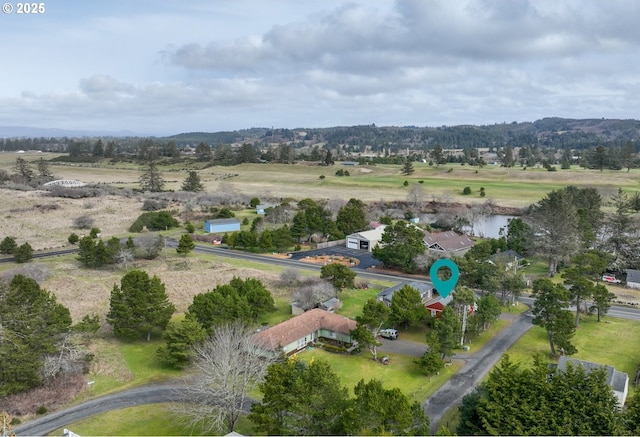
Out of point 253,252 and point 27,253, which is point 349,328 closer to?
point 253,252

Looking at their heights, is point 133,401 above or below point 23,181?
below

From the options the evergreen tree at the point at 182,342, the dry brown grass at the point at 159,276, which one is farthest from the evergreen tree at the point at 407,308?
the evergreen tree at the point at 182,342

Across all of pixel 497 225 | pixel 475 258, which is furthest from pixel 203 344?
pixel 497 225

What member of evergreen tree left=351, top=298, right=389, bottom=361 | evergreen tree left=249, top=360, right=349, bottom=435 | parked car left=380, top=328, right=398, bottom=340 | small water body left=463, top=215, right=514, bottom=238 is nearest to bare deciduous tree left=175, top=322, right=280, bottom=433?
evergreen tree left=249, top=360, right=349, bottom=435

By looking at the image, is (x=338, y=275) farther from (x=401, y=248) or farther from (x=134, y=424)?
(x=134, y=424)

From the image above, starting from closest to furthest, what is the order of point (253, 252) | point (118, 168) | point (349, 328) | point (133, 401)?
point (133, 401) → point (349, 328) → point (253, 252) → point (118, 168)

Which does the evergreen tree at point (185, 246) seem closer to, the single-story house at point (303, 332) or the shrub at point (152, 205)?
the single-story house at point (303, 332)

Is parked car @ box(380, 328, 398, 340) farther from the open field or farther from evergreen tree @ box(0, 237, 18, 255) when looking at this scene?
the open field
